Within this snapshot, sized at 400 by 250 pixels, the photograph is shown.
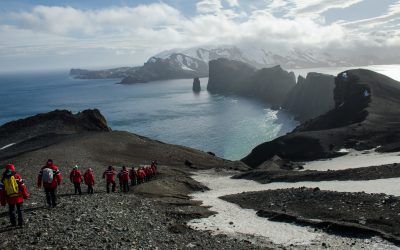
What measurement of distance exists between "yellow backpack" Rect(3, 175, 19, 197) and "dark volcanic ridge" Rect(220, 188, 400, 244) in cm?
1431

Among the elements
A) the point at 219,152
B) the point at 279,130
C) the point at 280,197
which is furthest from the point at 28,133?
the point at 279,130

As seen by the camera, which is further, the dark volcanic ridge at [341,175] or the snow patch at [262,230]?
the dark volcanic ridge at [341,175]

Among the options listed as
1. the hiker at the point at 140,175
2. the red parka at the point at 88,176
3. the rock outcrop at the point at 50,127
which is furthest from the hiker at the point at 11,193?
the rock outcrop at the point at 50,127

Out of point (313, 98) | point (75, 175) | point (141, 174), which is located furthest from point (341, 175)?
point (313, 98)

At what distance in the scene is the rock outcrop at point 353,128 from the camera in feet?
241

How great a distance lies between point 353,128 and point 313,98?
10770 centimetres

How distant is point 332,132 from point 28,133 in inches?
2225

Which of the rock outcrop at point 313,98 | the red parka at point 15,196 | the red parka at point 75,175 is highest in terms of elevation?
the red parka at point 15,196

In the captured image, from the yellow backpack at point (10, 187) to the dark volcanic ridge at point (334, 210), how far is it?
Result: 14.3 m

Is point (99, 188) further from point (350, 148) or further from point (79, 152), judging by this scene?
point (350, 148)

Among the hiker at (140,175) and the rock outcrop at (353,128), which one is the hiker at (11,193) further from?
the rock outcrop at (353,128)

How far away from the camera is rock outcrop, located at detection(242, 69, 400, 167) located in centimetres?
7331

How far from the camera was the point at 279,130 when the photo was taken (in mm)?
143375

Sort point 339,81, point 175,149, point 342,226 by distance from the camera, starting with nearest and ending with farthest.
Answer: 1. point 342,226
2. point 175,149
3. point 339,81
